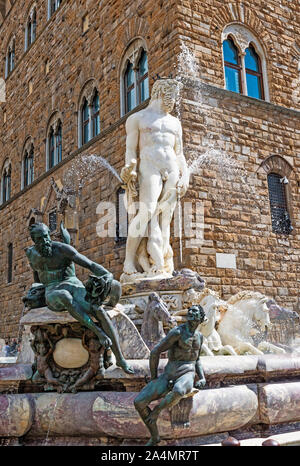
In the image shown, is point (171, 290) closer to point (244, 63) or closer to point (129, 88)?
point (244, 63)

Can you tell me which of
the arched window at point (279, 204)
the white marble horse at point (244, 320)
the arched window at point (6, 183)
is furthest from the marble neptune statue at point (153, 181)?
the arched window at point (6, 183)

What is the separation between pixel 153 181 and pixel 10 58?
18.9m

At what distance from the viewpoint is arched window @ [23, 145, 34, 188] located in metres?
19.4

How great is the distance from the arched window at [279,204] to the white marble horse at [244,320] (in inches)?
230

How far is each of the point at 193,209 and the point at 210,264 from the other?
1.21m

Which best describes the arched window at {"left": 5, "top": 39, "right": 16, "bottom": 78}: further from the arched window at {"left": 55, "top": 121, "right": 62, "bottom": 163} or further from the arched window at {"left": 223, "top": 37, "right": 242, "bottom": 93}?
the arched window at {"left": 223, "top": 37, "right": 242, "bottom": 93}

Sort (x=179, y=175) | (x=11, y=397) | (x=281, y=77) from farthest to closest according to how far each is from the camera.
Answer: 1. (x=281, y=77)
2. (x=179, y=175)
3. (x=11, y=397)

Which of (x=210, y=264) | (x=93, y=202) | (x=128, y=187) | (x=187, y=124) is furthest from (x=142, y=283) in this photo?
(x=93, y=202)

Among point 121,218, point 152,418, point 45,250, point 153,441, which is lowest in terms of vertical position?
point 153,441

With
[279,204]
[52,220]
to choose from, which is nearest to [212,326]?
[279,204]

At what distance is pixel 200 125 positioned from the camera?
11039 millimetres

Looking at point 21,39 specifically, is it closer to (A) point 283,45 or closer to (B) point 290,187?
(A) point 283,45

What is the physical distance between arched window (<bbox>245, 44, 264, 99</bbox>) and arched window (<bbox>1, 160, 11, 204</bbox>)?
12825 millimetres

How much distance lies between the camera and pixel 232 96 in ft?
38.4
